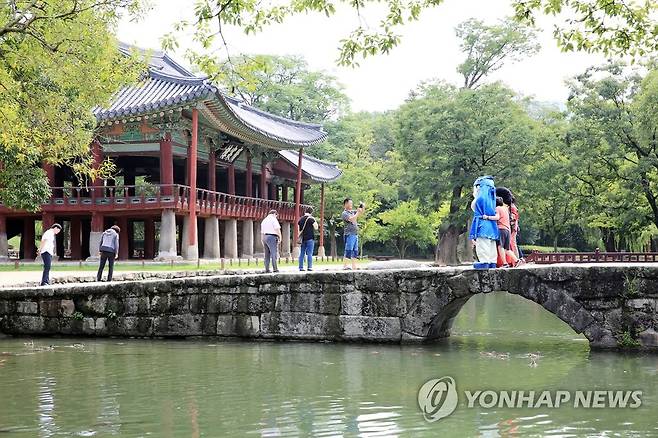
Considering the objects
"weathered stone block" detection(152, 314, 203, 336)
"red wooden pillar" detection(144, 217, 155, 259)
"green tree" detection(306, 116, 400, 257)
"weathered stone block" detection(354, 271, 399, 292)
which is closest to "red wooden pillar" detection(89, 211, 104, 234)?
"red wooden pillar" detection(144, 217, 155, 259)

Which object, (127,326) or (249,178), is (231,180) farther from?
(127,326)

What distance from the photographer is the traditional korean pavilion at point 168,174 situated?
27.5 metres

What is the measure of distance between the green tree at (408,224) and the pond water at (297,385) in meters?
34.9

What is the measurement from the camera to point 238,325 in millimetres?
13656

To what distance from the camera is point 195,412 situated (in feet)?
25.6

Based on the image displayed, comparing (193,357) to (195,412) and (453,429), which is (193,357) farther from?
(453,429)

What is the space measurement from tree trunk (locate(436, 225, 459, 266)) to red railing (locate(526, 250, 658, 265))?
8688 mm

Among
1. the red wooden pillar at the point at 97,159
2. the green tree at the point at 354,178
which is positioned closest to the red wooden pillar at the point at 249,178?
the red wooden pillar at the point at 97,159

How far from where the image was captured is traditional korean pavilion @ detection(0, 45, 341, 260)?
2748 cm

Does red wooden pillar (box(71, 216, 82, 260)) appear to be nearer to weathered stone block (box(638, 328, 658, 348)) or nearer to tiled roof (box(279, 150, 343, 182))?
tiled roof (box(279, 150, 343, 182))

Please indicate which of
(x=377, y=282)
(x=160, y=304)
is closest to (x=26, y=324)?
(x=160, y=304)

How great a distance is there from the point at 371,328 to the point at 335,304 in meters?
0.74

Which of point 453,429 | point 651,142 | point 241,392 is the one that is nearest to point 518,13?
point 453,429

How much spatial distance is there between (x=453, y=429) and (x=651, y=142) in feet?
94.3
